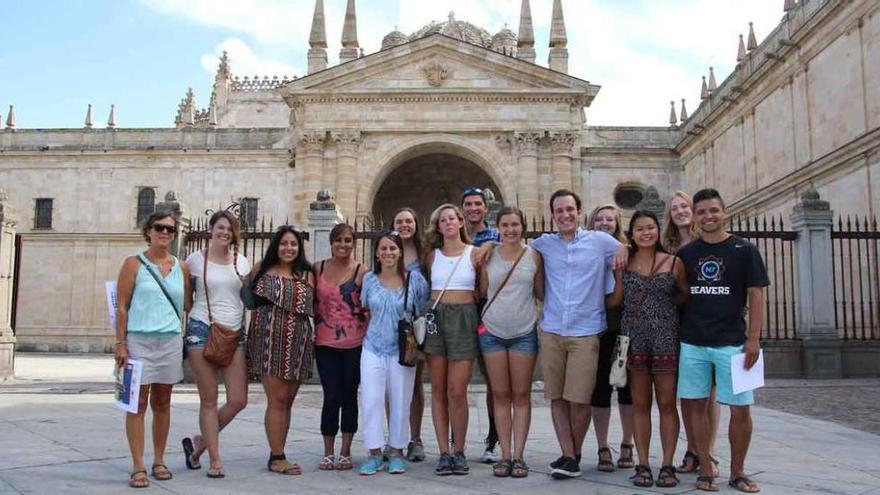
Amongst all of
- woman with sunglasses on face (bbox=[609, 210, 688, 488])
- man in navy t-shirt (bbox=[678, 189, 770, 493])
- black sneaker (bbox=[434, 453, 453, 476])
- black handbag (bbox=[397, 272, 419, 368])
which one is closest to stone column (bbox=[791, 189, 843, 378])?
man in navy t-shirt (bbox=[678, 189, 770, 493])

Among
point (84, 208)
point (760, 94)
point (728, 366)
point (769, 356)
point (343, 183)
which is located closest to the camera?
point (728, 366)

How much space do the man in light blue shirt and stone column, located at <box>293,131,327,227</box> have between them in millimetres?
22867

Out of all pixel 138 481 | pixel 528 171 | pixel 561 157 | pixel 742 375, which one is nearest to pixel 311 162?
pixel 528 171

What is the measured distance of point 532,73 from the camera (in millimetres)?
27375

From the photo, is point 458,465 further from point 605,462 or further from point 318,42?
point 318,42

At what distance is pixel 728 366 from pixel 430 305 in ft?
6.83

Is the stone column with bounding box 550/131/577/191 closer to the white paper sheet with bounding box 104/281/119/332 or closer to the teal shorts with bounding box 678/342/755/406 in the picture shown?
the teal shorts with bounding box 678/342/755/406

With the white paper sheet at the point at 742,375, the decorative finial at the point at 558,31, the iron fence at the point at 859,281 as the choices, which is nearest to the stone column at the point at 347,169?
the decorative finial at the point at 558,31

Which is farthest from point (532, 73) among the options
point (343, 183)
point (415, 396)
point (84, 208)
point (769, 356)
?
point (415, 396)

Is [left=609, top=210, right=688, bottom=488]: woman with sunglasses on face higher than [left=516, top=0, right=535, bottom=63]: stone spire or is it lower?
lower

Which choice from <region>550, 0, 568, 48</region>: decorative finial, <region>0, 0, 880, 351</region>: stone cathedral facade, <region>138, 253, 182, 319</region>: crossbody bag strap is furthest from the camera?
<region>550, 0, 568, 48</region>: decorative finial

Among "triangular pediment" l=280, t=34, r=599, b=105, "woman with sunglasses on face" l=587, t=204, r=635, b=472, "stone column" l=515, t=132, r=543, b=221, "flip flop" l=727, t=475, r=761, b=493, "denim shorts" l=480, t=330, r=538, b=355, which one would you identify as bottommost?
"flip flop" l=727, t=475, r=761, b=493

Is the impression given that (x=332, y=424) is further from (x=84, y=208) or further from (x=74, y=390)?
(x=84, y=208)

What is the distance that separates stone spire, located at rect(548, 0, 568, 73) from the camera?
28828 mm
